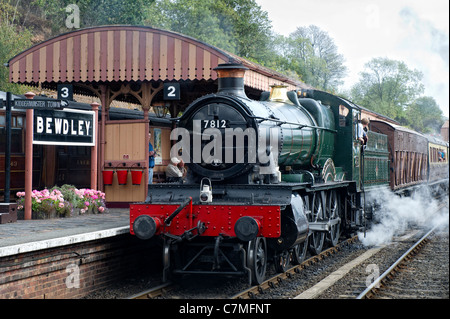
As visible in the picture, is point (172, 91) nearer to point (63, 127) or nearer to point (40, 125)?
point (63, 127)

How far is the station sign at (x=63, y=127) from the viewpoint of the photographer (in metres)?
10.1

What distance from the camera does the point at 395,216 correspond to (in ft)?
53.3

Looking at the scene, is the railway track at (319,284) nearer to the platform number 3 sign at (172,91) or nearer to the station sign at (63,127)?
the station sign at (63,127)

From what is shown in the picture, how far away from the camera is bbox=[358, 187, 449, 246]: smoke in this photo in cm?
1355

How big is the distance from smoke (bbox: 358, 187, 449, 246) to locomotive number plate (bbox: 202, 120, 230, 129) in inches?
234

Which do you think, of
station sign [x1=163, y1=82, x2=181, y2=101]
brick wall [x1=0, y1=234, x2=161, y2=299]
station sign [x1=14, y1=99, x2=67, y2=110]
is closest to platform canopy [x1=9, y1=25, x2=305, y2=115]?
station sign [x1=163, y1=82, x2=181, y2=101]

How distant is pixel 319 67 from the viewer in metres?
28.4

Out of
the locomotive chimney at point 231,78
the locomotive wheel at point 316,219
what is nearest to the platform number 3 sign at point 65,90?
the locomotive chimney at point 231,78

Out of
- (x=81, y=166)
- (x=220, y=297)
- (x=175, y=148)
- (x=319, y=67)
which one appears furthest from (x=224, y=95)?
(x=319, y=67)

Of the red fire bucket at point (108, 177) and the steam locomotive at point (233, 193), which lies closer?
the steam locomotive at point (233, 193)

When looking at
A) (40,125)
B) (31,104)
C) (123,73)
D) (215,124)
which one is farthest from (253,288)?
(123,73)

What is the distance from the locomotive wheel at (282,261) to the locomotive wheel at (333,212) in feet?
6.70

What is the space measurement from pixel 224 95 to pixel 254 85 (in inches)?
150

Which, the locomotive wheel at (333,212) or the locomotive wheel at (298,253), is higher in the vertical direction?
the locomotive wheel at (333,212)
